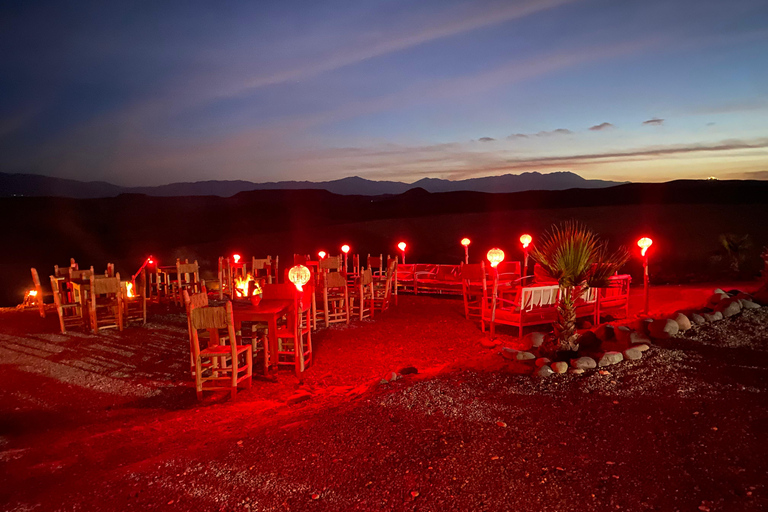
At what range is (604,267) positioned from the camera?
7.01 meters

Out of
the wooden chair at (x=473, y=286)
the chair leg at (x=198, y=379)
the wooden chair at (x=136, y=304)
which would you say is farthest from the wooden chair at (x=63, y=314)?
the wooden chair at (x=473, y=286)

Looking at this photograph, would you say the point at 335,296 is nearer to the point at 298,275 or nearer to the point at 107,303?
the point at 298,275

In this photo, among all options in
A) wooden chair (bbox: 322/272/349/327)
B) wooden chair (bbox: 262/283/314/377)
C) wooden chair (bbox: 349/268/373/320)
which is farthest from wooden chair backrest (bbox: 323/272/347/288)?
wooden chair (bbox: 262/283/314/377)

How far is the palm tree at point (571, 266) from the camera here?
23.2ft

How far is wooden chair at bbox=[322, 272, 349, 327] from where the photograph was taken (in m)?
11.2

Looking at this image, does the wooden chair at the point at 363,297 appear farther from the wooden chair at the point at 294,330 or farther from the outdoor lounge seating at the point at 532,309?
the outdoor lounge seating at the point at 532,309

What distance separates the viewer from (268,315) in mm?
8016

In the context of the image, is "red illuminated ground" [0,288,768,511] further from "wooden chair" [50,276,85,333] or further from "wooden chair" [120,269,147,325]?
"wooden chair" [120,269,147,325]

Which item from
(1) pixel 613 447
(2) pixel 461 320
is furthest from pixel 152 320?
(1) pixel 613 447

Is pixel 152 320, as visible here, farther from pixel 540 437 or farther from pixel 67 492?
pixel 540 437

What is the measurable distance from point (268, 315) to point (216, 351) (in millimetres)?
949

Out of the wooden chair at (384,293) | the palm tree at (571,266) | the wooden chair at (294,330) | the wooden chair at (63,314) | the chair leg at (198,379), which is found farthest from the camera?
the wooden chair at (384,293)

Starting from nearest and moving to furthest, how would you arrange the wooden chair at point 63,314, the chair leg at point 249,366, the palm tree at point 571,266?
the palm tree at point 571,266
the chair leg at point 249,366
the wooden chair at point 63,314

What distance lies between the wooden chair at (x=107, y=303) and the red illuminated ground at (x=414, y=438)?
7.26ft
